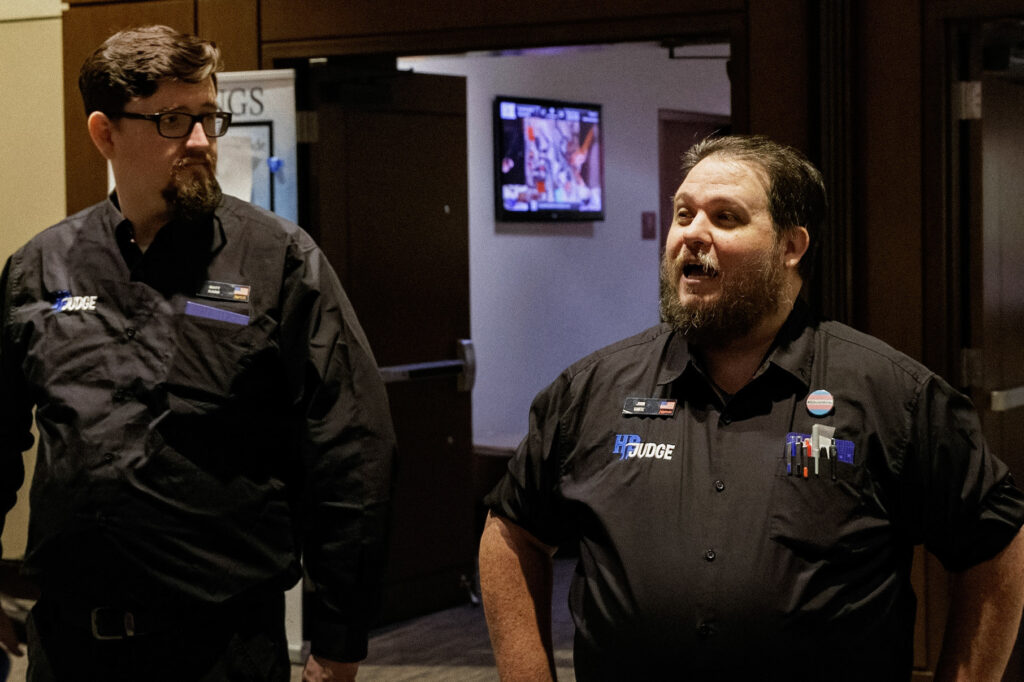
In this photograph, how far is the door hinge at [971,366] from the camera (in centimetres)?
361

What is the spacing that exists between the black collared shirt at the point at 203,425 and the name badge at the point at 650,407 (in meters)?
0.43

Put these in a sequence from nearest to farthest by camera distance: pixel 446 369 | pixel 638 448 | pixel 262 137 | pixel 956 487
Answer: pixel 956 487 → pixel 638 448 → pixel 262 137 → pixel 446 369

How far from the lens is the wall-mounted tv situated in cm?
662

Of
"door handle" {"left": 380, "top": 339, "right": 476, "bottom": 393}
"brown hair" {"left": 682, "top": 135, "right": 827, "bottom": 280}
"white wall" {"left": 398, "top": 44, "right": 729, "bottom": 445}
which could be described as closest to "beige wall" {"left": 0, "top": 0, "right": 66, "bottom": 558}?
"door handle" {"left": 380, "top": 339, "right": 476, "bottom": 393}

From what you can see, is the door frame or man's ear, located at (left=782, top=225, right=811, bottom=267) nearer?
man's ear, located at (left=782, top=225, right=811, bottom=267)

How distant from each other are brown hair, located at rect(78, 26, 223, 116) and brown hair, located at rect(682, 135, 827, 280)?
84 centimetres

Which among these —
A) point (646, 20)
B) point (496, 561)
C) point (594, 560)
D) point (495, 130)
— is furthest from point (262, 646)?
point (495, 130)

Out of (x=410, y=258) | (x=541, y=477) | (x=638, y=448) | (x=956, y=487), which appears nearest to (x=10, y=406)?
(x=541, y=477)

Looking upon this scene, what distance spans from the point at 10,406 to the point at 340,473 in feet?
1.94

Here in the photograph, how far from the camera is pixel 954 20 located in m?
3.52

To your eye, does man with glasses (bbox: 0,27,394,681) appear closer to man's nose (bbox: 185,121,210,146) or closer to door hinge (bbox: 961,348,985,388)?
man's nose (bbox: 185,121,210,146)

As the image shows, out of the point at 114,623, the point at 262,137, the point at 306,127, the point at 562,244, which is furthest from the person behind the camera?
the point at 562,244

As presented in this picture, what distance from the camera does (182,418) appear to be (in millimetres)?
1976

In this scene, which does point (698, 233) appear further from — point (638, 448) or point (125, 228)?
point (125, 228)
